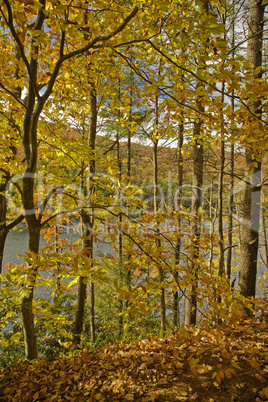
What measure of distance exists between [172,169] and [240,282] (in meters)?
6.50

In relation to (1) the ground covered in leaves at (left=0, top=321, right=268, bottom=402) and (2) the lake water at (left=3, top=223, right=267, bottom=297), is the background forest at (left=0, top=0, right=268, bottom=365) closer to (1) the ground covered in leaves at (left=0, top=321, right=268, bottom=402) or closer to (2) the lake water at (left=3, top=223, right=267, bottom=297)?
(1) the ground covered in leaves at (left=0, top=321, right=268, bottom=402)

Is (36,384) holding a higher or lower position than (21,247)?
higher

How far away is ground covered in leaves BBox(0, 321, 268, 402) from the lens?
2119 millimetres

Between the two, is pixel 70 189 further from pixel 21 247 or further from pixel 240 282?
pixel 21 247

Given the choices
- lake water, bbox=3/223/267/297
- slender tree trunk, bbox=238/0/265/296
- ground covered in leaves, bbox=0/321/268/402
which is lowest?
lake water, bbox=3/223/267/297

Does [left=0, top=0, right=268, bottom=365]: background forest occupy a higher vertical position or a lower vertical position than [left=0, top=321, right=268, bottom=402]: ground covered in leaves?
higher

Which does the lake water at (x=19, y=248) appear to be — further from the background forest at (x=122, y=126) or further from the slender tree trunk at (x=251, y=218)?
the slender tree trunk at (x=251, y=218)

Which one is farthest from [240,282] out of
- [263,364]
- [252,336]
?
[263,364]

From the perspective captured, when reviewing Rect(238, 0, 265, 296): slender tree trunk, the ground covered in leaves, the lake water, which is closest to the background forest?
Rect(238, 0, 265, 296): slender tree trunk

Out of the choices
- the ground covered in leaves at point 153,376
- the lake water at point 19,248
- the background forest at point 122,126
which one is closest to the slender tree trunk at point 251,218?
the background forest at point 122,126

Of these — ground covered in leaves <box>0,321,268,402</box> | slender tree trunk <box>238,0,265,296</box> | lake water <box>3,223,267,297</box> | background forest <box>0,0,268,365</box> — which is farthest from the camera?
lake water <box>3,223,267,297</box>

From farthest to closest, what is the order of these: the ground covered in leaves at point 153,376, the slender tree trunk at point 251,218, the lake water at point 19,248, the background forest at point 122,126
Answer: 1. the lake water at point 19,248
2. the slender tree trunk at point 251,218
3. the ground covered in leaves at point 153,376
4. the background forest at point 122,126

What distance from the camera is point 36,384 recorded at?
2348 millimetres

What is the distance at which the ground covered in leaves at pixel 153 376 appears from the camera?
212 centimetres
